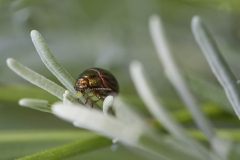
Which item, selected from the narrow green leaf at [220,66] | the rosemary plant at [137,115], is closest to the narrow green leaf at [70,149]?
the rosemary plant at [137,115]

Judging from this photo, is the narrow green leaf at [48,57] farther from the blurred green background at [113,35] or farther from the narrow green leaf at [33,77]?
the blurred green background at [113,35]

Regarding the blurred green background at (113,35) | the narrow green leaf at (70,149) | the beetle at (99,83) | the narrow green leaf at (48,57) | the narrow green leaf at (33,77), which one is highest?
the blurred green background at (113,35)

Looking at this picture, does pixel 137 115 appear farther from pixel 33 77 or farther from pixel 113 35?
pixel 113 35

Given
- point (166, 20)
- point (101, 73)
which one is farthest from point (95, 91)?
point (166, 20)

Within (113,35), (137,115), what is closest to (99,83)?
(137,115)

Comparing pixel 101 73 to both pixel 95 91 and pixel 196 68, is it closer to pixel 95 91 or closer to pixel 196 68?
pixel 95 91

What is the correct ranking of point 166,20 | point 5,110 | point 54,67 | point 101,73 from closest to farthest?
1. point 54,67
2. point 101,73
3. point 5,110
4. point 166,20
